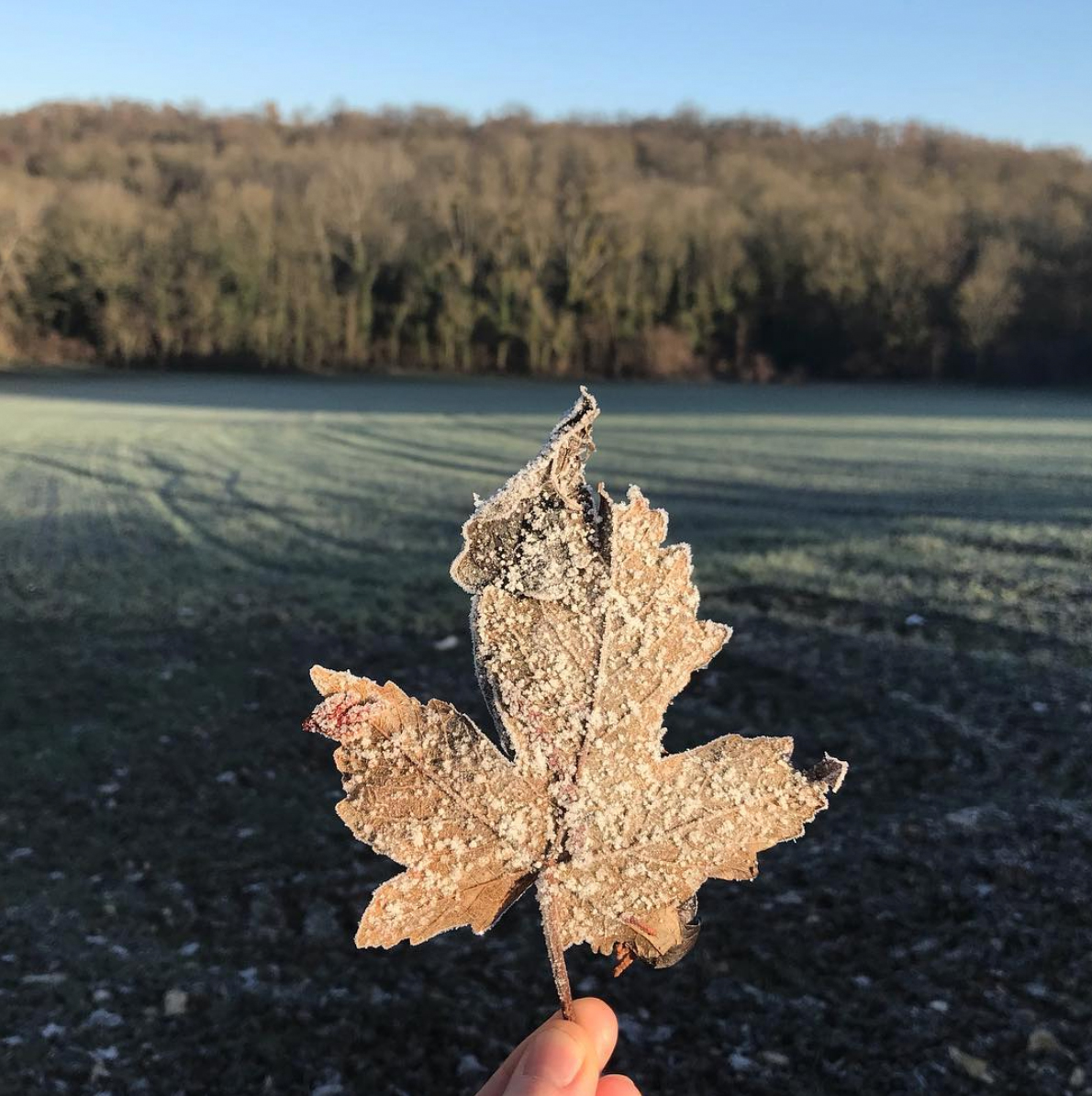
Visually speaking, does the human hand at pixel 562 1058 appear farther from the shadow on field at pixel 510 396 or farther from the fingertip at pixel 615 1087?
the shadow on field at pixel 510 396

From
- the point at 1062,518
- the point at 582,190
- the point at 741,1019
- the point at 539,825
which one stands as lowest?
the point at 741,1019

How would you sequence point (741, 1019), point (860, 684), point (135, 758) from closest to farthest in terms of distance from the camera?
1. point (741, 1019)
2. point (135, 758)
3. point (860, 684)

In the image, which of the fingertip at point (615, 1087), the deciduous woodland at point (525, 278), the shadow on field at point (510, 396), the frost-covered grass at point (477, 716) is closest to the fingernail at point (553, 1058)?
the fingertip at point (615, 1087)

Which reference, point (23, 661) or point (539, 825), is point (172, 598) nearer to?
point (23, 661)

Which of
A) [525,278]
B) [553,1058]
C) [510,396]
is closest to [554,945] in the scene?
[553,1058]

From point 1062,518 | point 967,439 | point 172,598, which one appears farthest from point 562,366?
point 172,598

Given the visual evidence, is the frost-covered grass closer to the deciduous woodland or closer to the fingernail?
the fingernail

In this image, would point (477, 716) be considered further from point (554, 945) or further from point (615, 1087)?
point (554, 945)
